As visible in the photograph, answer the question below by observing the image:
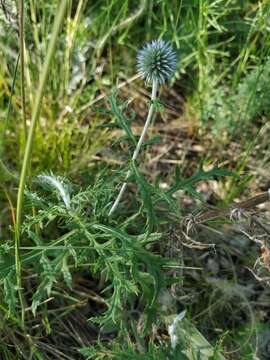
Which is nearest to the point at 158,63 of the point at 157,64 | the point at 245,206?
the point at 157,64

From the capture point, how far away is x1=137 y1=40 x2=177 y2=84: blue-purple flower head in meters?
1.77

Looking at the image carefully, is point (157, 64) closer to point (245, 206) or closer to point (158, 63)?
point (158, 63)

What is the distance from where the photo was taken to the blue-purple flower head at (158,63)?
69.5 inches

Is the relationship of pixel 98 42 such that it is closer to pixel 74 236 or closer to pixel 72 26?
pixel 72 26

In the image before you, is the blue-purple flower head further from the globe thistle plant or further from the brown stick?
the brown stick

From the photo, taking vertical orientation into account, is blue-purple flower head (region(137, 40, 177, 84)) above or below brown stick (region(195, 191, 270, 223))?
above

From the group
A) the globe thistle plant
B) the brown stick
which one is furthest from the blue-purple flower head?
the brown stick

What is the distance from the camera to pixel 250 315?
7.31 ft

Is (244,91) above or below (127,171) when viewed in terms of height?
below

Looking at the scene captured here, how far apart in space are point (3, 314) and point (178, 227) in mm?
663

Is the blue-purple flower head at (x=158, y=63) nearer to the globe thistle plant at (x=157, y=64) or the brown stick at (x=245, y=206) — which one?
the globe thistle plant at (x=157, y=64)

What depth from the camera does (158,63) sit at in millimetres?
1776

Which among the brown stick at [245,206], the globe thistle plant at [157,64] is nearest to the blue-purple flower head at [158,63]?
the globe thistle plant at [157,64]

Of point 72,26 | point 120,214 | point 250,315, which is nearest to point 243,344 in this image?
point 250,315
